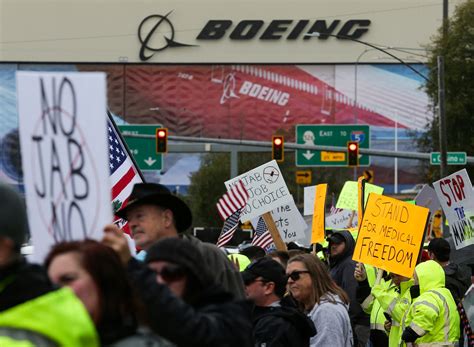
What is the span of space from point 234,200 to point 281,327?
7016mm

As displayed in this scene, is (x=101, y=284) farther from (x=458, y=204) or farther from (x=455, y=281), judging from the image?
(x=458, y=204)

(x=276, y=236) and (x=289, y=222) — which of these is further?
(x=289, y=222)

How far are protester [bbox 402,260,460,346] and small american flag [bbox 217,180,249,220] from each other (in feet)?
13.0

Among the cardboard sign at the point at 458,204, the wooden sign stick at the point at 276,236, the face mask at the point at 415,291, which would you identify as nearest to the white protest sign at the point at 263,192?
the wooden sign stick at the point at 276,236

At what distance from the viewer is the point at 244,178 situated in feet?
46.7

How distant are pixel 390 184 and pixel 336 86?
6.95 m

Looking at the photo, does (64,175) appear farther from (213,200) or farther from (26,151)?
(213,200)

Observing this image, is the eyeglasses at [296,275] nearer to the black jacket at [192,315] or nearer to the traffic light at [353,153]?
the black jacket at [192,315]

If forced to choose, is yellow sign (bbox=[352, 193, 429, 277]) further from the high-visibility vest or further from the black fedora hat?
the high-visibility vest

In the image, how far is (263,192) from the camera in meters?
13.8

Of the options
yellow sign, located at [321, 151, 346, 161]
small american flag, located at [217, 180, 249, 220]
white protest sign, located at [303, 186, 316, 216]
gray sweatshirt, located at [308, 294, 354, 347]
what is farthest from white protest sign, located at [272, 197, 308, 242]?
yellow sign, located at [321, 151, 346, 161]

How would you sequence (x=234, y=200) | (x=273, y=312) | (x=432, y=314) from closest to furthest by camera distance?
(x=273, y=312) → (x=432, y=314) → (x=234, y=200)

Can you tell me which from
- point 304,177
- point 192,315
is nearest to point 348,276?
point 192,315

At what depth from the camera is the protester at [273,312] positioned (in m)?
6.78
